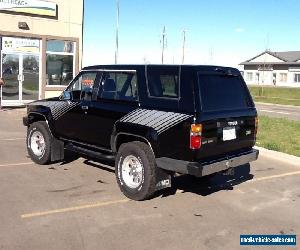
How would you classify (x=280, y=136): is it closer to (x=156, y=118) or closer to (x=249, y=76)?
(x=156, y=118)

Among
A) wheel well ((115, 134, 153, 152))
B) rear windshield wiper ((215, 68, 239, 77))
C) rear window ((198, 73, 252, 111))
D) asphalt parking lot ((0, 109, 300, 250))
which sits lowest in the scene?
asphalt parking lot ((0, 109, 300, 250))

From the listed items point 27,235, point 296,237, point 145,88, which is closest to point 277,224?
point 296,237

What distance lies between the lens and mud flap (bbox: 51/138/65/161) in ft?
26.8

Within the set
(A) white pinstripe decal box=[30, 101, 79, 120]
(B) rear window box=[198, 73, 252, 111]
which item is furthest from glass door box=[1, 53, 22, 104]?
(B) rear window box=[198, 73, 252, 111]

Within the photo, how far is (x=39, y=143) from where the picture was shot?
8469 mm

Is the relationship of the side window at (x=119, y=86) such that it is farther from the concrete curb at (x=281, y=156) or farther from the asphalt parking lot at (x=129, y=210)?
the concrete curb at (x=281, y=156)

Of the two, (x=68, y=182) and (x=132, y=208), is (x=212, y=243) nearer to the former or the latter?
(x=132, y=208)

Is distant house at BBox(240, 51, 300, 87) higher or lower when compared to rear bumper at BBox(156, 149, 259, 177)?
Answer: higher

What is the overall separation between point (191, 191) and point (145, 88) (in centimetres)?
188

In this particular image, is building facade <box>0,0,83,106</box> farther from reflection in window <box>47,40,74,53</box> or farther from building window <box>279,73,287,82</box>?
building window <box>279,73,287,82</box>

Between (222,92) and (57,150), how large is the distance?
3519mm

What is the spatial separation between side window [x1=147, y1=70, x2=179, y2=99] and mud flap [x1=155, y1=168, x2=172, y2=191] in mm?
1098

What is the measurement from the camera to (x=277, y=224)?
5.62 metres

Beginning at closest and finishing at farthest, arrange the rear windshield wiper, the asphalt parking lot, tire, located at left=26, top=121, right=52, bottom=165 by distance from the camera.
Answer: the asphalt parking lot < the rear windshield wiper < tire, located at left=26, top=121, right=52, bottom=165
